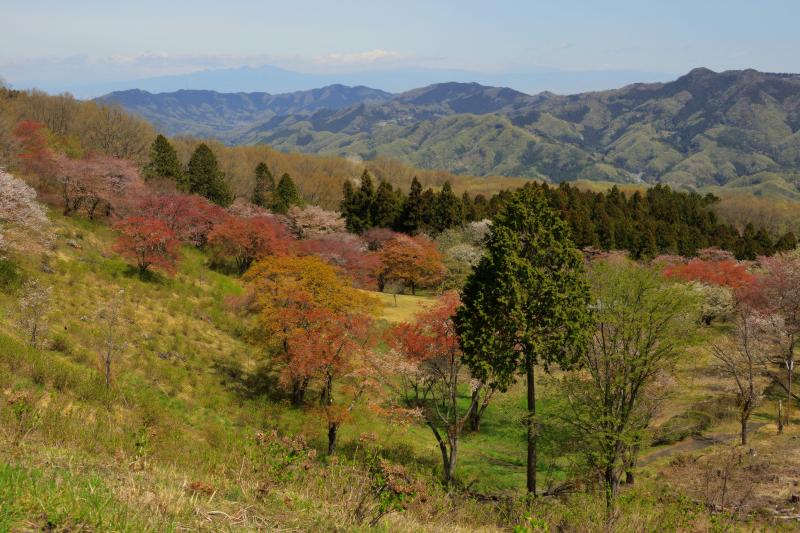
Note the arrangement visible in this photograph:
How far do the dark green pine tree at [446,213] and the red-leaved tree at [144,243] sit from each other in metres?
42.4

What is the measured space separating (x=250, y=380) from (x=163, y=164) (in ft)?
140

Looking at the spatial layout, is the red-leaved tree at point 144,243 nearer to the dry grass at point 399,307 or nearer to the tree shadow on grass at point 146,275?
the tree shadow on grass at point 146,275

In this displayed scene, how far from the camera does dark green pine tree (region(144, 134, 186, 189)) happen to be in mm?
58562

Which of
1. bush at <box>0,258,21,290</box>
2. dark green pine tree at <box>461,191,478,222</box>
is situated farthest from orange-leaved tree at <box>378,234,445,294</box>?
bush at <box>0,258,21,290</box>

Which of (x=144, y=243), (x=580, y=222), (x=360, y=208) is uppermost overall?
(x=360, y=208)

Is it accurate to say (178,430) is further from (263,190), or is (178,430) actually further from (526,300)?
(263,190)

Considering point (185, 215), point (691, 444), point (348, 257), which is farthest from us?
point (348, 257)

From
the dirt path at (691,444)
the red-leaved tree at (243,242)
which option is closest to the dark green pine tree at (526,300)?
the dirt path at (691,444)

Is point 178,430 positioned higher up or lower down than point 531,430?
higher up

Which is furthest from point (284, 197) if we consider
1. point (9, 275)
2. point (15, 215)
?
point (9, 275)

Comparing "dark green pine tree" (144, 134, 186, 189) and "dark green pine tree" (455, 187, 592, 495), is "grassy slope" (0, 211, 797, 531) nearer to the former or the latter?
"dark green pine tree" (455, 187, 592, 495)

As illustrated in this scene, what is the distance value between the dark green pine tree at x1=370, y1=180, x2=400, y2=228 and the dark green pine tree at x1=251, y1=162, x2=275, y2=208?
15.9 metres

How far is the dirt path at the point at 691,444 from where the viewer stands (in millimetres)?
26594

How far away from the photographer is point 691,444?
92.1 ft
